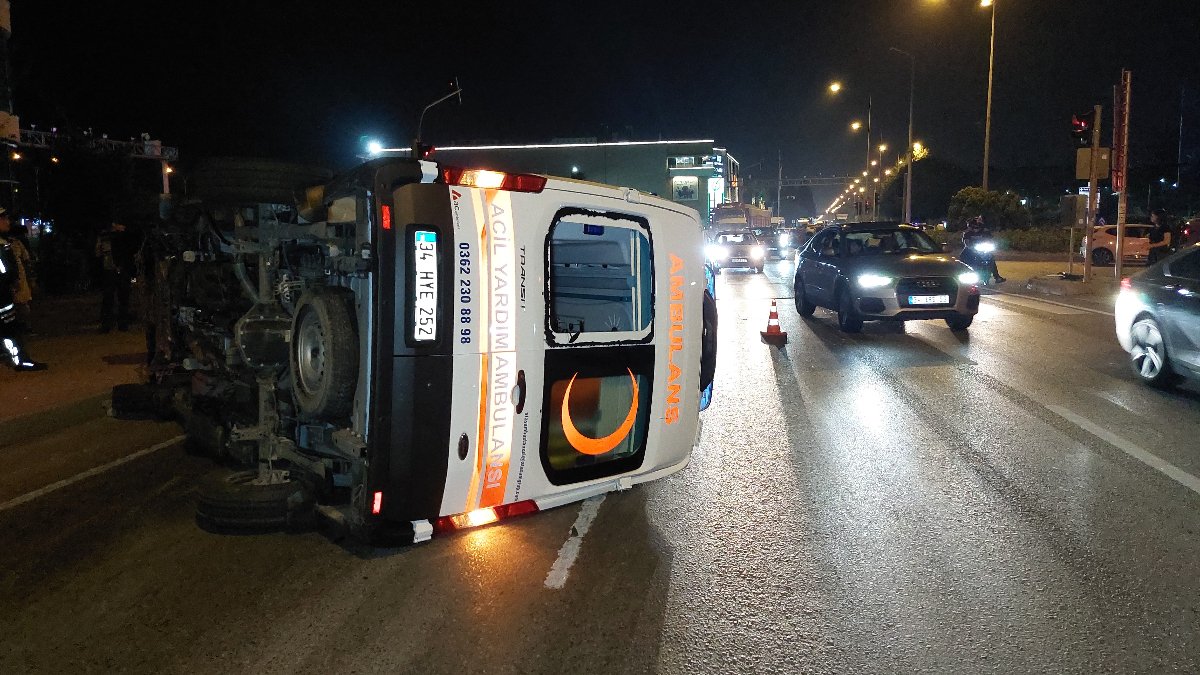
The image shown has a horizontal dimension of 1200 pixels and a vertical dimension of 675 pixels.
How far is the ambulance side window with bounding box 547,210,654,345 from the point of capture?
4.40m

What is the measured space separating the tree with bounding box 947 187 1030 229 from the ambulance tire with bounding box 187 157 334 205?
136 ft

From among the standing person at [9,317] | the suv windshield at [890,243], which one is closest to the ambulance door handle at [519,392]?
the standing person at [9,317]

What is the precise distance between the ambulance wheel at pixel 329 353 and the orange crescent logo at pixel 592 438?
3.31 feet

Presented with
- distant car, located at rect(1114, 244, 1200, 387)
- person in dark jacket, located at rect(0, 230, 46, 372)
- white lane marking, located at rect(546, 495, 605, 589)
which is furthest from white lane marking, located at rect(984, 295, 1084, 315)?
person in dark jacket, located at rect(0, 230, 46, 372)

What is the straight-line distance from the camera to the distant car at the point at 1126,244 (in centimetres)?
3175

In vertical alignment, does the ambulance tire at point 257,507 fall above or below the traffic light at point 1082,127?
below

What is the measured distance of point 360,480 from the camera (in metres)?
4.10

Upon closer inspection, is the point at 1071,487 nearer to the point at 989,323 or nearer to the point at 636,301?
the point at 636,301

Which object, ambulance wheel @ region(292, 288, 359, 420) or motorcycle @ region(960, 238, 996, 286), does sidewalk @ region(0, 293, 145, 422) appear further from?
motorcycle @ region(960, 238, 996, 286)

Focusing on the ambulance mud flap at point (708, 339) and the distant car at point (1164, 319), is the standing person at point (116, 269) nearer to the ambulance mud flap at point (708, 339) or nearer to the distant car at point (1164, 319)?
the ambulance mud flap at point (708, 339)

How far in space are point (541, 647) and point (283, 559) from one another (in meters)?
1.77

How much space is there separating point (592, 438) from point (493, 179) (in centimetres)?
143

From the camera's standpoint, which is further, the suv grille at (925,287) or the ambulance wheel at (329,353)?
the suv grille at (925,287)

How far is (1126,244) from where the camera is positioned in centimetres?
3181
